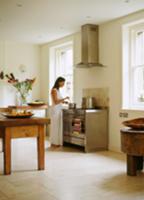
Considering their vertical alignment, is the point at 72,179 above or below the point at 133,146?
below

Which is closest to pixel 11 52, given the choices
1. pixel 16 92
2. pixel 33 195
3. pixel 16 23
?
pixel 16 92

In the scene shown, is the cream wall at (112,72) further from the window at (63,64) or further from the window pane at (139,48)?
the window at (63,64)

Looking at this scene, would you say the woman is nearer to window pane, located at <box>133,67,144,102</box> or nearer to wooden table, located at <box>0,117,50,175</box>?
window pane, located at <box>133,67,144,102</box>

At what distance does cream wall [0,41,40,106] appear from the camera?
25.9ft

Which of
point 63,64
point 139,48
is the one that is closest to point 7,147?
point 139,48

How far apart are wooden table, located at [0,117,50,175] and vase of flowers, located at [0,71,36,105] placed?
3.80 meters

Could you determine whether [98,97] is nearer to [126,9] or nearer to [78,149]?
[78,149]

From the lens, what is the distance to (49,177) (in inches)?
156

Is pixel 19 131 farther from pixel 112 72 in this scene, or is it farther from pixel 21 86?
pixel 21 86

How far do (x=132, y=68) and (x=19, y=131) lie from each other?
8.72ft

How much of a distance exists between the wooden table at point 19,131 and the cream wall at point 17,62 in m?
3.85

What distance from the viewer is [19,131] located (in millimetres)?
4168

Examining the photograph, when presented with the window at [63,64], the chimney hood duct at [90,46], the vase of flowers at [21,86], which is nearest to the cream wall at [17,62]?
the vase of flowers at [21,86]

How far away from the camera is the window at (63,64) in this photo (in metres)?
7.61
